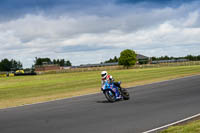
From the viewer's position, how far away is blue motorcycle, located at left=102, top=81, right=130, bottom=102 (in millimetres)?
14374

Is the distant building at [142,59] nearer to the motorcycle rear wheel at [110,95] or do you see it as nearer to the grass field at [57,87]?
the grass field at [57,87]

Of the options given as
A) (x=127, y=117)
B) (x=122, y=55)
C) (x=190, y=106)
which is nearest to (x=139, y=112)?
(x=127, y=117)

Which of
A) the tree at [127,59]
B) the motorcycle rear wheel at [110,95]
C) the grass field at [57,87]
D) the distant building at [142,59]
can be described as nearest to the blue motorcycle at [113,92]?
the motorcycle rear wheel at [110,95]

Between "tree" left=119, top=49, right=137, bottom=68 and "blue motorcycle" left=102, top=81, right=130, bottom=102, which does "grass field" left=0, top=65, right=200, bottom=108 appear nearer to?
"blue motorcycle" left=102, top=81, right=130, bottom=102

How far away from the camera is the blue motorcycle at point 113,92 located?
14374 millimetres

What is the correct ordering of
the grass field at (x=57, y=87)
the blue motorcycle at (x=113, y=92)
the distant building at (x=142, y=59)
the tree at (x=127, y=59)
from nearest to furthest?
the blue motorcycle at (x=113, y=92)
the grass field at (x=57, y=87)
the tree at (x=127, y=59)
the distant building at (x=142, y=59)

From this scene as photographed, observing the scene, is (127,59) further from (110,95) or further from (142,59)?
(110,95)

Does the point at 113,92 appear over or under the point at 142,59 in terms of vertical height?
under

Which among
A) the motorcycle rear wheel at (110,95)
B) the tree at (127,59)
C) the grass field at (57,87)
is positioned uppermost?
the tree at (127,59)

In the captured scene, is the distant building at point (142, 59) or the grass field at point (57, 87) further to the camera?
the distant building at point (142, 59)

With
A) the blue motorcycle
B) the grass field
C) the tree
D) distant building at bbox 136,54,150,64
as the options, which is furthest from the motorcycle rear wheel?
distant building at bbox 136,54,150,64

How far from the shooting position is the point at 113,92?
14.6 metres

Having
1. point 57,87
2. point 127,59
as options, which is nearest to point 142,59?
point 127,59

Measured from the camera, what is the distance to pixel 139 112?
10.7m
